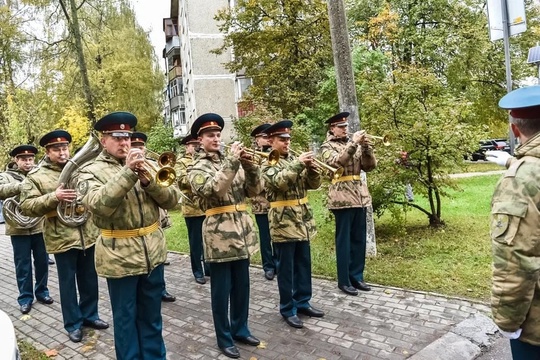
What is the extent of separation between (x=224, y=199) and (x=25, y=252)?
3.82 m

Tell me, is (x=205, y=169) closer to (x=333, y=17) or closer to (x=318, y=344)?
(x=318, y=344)

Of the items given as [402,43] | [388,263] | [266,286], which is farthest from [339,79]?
[402,43]

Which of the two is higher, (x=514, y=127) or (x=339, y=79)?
(x=339, y=79)

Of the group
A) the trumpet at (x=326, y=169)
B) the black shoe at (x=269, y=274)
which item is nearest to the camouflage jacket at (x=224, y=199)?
the trumpet at (x=326, y=169)

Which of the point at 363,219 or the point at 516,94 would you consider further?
the point at 363,219

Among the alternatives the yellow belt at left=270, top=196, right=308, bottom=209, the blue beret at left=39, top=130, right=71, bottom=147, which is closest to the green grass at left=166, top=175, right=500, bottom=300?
the yellow belt at left=270, top=196, right=308, bottom=209

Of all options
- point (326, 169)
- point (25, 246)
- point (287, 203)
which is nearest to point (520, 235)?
point (326, 169)

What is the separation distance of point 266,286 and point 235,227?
2.53 metres

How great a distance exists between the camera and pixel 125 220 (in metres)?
3.61

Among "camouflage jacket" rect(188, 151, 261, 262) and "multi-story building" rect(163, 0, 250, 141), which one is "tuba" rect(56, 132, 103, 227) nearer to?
"camouflage jacket" rect(188, 151, 261, 262)

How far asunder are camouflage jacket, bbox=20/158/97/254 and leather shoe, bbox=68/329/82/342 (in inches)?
38.0

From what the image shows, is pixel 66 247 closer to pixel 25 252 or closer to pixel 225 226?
pixel 25 252

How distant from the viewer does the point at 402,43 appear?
78.6ft

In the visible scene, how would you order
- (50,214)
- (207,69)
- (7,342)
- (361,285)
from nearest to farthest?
(7,342)
(50,214)
(361,285)
(207,69)
